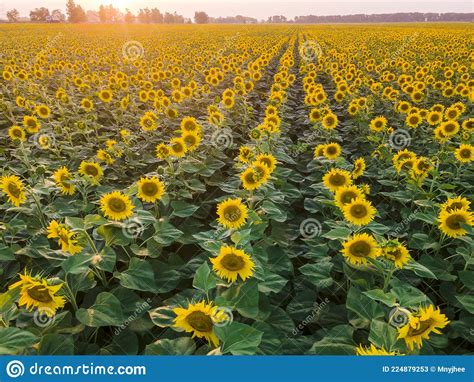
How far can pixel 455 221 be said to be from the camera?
3.29 meters

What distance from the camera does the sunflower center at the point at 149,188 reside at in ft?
12.4

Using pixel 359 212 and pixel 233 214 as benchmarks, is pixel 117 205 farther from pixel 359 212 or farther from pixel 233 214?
pixel 359 212

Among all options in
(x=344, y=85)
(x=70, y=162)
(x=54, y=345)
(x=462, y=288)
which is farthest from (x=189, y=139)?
(x=344, y=85)

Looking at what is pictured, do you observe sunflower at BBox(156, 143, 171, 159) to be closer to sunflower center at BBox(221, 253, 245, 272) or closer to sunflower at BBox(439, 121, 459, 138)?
sunflower center at BBox(221, 253, 245, 272)

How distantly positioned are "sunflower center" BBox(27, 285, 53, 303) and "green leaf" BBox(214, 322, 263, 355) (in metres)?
1.13

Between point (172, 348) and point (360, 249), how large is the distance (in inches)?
63.6

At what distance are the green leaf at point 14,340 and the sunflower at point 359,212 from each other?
2.66 meters

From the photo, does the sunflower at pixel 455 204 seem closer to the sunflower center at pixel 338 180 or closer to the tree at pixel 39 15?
the sunflower center at pixel 338 180

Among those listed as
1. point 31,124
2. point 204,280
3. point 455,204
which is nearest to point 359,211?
point 455,204

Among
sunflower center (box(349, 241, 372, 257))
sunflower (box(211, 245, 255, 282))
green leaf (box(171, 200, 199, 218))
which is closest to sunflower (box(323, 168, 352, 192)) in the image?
sunflower center (box(349, 241, 372, 257))

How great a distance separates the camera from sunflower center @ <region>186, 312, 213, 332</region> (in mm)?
2123

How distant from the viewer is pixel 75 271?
252 cm

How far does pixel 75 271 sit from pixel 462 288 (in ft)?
10.7
